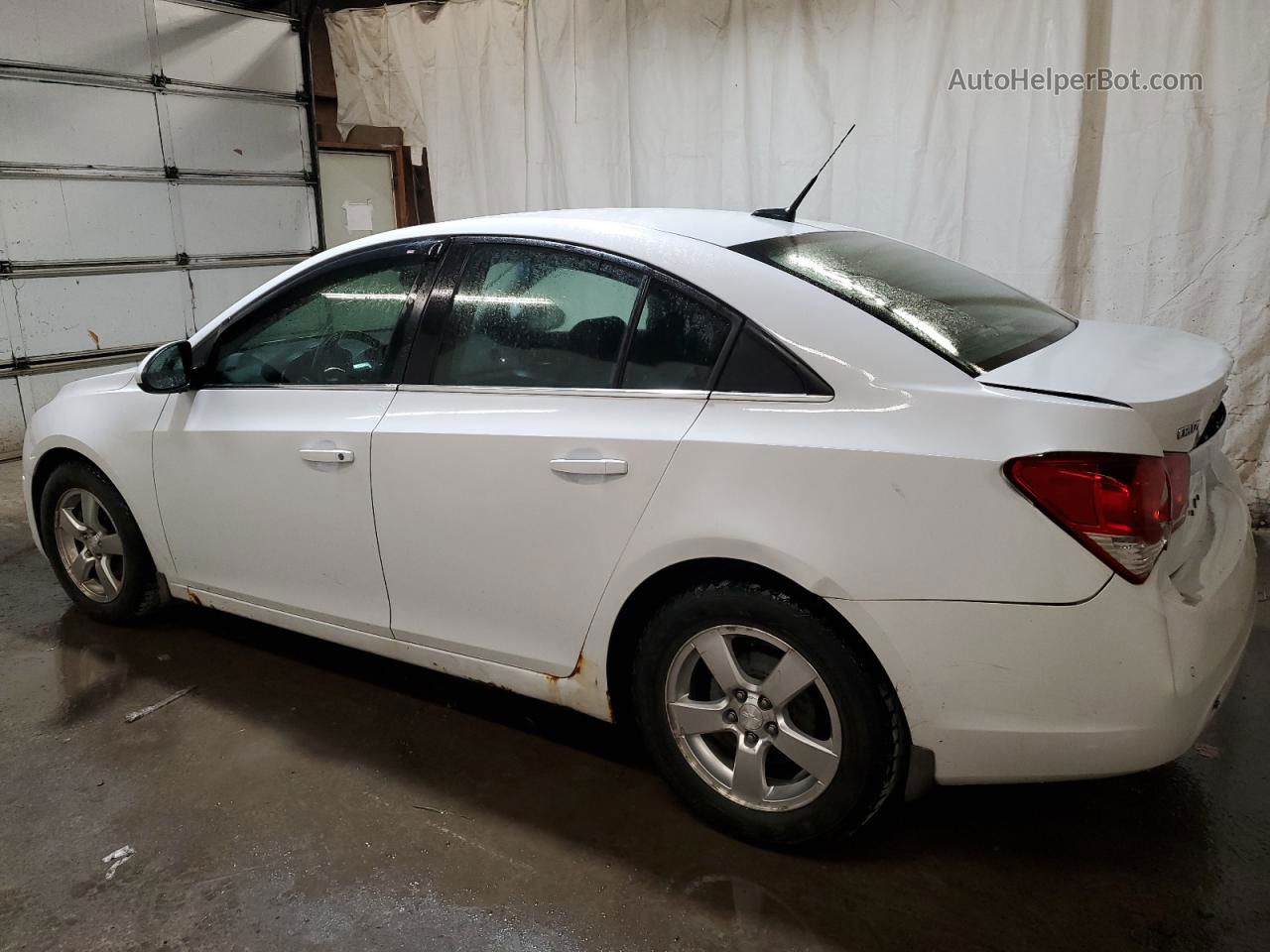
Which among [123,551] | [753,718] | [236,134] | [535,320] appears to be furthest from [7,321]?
[753,718]

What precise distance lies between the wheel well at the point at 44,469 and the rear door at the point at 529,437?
1.57 metres

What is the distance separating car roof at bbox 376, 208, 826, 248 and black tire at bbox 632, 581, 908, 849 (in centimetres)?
86

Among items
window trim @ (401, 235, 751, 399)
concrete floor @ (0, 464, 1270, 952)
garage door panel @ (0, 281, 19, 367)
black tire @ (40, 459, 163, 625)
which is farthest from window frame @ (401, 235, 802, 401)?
garage door panel @ (0, 281, 19, 367)

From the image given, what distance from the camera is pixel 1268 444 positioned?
421 centimetres

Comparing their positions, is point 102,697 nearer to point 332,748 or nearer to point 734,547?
point 332,748

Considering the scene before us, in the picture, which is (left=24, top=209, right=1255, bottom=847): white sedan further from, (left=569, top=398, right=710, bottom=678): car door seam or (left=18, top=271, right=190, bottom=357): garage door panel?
(left=18, top=271, right=190, bottom=357): garage door panel

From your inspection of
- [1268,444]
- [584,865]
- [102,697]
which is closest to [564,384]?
[584,865]

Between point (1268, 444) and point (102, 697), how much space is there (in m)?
4.77

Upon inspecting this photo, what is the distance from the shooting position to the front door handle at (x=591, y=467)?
2.10 meters

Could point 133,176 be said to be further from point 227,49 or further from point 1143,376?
point 1143,376

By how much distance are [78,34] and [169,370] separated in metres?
4.79

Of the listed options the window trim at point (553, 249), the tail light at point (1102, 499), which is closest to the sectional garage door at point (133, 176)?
the window trim at point (553, 249)

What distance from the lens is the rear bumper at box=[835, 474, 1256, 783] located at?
1.72 m

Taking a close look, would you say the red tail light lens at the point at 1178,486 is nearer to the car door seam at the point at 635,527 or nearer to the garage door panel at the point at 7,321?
the car door seam at the point at 635,527
